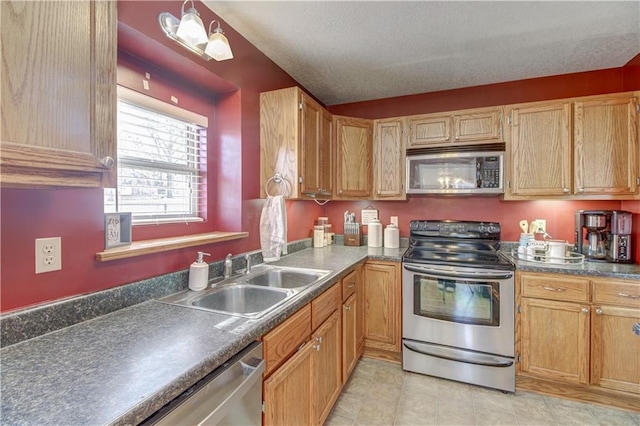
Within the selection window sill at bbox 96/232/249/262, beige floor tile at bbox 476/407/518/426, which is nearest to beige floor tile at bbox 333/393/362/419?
beige floor tile at bbox 476/407/518/426

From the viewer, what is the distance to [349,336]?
214 cm

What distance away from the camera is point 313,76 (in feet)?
8.56

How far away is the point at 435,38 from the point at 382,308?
2.12 meters

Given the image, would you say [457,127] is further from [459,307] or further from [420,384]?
[420,384]

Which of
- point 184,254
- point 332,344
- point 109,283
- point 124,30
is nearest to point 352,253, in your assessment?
point 332,344

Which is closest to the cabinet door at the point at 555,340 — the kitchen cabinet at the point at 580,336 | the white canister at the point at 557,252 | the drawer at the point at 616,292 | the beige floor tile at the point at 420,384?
the kitchen cabinet at the point at 580,336

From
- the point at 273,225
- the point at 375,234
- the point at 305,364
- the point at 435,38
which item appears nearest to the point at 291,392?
the point at 305,364

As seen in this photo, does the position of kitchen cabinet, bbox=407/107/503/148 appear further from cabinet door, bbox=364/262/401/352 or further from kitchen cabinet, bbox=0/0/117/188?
kitchen cabinet, bbox=0/0/117/188

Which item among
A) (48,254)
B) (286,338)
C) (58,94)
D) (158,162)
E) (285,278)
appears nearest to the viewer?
(58,94)

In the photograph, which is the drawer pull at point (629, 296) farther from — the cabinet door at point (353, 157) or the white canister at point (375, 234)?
the cabinet door at point (353, 157)

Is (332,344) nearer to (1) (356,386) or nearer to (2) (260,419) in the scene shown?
(1) (356,386)

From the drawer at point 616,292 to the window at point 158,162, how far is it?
2735mm

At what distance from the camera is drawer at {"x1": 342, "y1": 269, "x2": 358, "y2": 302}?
205 centimetres

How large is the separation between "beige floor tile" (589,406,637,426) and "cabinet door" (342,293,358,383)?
1.59 metres
